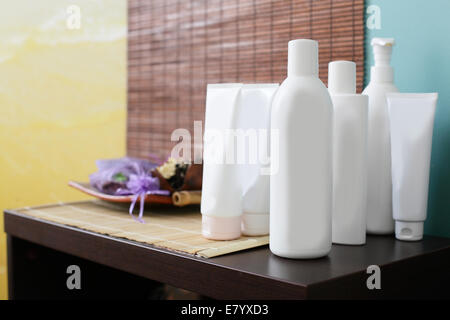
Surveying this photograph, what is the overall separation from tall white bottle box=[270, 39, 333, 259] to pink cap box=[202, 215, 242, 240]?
11cm

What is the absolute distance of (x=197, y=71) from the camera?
1276 millimetres

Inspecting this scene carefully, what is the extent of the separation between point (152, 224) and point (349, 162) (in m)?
0.37

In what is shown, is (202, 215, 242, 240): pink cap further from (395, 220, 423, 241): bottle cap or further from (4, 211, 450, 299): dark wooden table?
(395, 220, 423, 241): bottle cap

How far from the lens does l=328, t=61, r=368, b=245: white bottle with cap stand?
2.43ft

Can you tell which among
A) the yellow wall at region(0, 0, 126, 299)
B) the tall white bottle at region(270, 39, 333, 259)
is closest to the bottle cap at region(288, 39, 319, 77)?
the tall white bottle at region(270, 39, 333, 259)

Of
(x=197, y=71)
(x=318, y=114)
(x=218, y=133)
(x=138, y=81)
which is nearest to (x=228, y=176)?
(x=218, y=133)

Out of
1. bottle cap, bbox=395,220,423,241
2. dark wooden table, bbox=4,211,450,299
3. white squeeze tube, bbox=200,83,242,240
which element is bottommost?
dark wooden table, bbox=4,211,450,299

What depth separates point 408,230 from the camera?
79 centimetres

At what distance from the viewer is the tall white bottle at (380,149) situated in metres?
0.81

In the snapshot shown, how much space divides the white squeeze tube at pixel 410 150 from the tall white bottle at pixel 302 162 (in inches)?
6.3

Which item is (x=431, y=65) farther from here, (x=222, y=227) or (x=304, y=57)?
(x=222, y=227)

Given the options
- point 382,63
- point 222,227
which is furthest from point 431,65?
point 222,227

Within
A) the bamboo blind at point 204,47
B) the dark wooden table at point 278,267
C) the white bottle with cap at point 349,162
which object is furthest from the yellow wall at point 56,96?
the white bottle with cap at point 349,162
